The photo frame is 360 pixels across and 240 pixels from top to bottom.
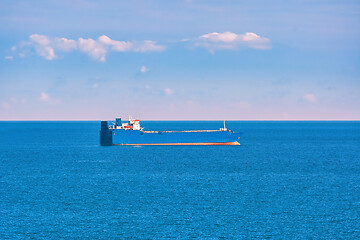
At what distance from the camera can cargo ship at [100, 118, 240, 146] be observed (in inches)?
4013

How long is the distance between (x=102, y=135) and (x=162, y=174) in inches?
1807

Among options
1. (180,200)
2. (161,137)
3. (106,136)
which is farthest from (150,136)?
(180,200)

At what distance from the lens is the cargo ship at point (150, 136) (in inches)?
4013

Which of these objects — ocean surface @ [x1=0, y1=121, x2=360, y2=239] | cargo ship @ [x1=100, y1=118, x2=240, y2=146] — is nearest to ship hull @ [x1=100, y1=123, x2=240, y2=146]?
cargo ship @ [x1=100, y1=118, x2=240, y2=146]

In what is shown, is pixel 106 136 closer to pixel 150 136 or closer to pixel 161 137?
pixel 150 136

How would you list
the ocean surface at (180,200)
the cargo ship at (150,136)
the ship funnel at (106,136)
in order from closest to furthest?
the ocean surface at (180,200) < the cargo ship at (150,136) < the ship funnel at (106,136)

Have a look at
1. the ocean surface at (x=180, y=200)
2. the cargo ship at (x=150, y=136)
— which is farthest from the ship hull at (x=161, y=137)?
the ocean surface at (x=180, y=200)

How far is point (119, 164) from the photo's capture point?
73938mm

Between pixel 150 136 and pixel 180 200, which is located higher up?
pixel 150 136

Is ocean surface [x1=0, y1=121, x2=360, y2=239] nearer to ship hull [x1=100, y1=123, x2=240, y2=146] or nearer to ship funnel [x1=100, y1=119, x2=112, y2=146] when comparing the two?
ship hull [x1=100, y1=123, x2=240, y2=146]

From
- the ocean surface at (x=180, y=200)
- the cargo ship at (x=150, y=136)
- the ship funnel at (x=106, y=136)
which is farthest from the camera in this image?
the ship funnel at (x=106, y=136)

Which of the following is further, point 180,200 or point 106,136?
point 106,136

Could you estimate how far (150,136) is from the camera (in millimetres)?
104312

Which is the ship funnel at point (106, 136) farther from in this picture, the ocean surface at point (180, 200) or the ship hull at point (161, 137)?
the ocean surface at point (180, 200)
